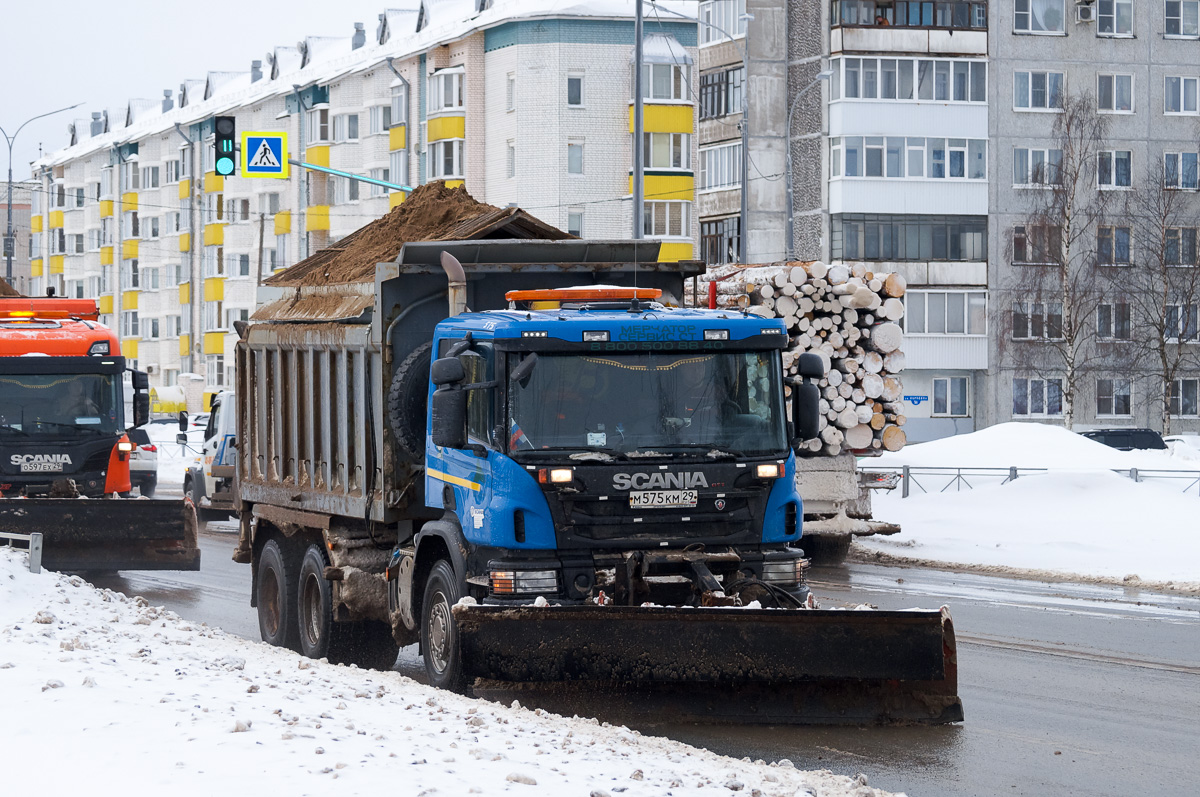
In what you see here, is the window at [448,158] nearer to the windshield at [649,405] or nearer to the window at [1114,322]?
the window at [1114,322]

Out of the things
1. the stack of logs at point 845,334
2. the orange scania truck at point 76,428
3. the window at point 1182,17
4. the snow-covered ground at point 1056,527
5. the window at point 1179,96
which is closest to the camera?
the orange scania truck at point 76,428

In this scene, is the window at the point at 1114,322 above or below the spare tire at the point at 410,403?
above

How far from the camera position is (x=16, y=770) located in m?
6.64

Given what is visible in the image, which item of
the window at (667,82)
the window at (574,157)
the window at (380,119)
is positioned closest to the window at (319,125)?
the window at (380,119)

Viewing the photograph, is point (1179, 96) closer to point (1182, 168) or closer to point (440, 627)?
point (1182, 168)

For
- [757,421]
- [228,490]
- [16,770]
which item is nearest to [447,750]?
[16,770]

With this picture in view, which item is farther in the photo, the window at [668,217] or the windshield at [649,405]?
the window at [668,217]

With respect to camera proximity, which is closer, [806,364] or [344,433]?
[806,364]

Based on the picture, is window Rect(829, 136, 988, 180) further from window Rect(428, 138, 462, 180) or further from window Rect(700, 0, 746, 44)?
window Rect(428, 138, 462, 180)

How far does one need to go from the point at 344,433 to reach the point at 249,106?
71.4 metres

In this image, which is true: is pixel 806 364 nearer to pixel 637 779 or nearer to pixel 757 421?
pixel 757 421

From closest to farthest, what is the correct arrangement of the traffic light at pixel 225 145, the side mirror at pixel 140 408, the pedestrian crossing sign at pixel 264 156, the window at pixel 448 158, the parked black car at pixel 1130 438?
the side mirror at pixel 140 408 → the traffic light at pixel 225 145 → the pedestrian crossing sign at pixel 264 156 → the parked black car at pixel 1130 438 → the window at pixel 448 158

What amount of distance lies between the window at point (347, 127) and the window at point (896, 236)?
2335 cm

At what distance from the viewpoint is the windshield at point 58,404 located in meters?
19.0
